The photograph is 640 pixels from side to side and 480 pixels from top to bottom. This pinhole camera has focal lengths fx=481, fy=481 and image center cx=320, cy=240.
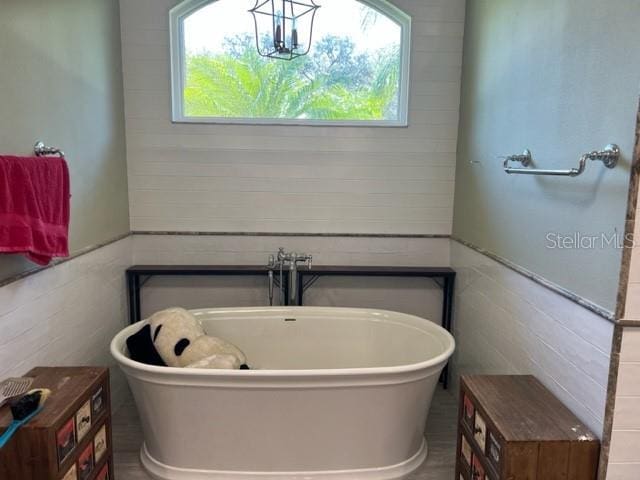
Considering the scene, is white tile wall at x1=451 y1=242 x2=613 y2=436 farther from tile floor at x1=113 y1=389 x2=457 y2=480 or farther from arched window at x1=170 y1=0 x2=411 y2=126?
arched window at x1=170 y1=0 x2=411 y2=126

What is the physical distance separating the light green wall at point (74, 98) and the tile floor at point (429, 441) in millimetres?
1042

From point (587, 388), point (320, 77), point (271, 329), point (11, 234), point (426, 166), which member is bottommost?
point (271, 329)

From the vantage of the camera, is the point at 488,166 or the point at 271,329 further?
the point at 271,329

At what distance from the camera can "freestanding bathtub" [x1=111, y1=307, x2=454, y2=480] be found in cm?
210

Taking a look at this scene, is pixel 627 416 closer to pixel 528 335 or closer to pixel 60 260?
pixel 528 335

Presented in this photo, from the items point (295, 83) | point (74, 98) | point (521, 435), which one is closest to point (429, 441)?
point (521, 435)

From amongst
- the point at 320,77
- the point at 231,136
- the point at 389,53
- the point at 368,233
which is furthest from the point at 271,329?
the point at 389,53

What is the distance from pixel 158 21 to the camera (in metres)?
3.00

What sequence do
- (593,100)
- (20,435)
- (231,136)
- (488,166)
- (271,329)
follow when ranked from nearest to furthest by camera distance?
(20,435), (593,100), (488,166), (271,329), (231,136)

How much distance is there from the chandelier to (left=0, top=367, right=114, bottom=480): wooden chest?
5.36 feet

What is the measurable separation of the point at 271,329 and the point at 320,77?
1653mm

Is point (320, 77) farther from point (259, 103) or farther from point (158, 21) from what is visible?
point (158, 21)

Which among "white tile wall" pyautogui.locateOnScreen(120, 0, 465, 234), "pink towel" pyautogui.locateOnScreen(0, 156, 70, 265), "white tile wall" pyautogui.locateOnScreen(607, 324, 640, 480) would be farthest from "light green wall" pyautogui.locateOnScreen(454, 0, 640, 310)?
"pink towel" pyautogui.locateOnScreen(0, 156, 70, 265)

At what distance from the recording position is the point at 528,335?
2.07 meters
